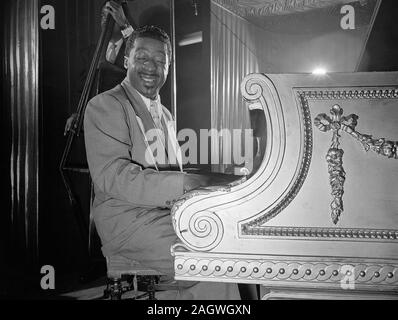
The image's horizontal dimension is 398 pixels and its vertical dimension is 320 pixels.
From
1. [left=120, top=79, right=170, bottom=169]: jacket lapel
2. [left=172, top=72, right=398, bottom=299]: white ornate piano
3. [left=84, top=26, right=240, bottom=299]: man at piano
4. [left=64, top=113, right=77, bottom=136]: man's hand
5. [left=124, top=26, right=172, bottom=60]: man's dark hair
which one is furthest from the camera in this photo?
[left=64, top=113, right=77, bottom=136]: man's hand

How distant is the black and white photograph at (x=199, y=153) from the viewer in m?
0.67

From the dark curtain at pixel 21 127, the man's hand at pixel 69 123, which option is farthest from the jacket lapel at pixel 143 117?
the dark curtain at pixel 21 127

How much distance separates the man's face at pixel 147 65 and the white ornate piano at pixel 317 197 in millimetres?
653

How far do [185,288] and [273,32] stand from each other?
3.55 feet

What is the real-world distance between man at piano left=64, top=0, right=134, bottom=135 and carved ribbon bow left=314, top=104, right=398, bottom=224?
90 cm

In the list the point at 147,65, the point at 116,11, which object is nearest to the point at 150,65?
the point at 147,65

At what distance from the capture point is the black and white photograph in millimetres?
665

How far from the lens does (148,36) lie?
1.29m

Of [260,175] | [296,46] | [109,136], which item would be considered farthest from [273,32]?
[260,175]

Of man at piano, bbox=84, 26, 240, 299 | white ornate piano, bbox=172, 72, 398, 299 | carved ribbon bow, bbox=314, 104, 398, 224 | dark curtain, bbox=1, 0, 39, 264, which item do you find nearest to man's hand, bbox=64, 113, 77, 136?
dark curtain, bbox=1, 0, 39, 264

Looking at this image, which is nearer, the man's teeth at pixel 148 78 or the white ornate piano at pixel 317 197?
the white ornate piano at pixel 317 197

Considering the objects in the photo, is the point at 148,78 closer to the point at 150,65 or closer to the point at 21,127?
the point at 150,65

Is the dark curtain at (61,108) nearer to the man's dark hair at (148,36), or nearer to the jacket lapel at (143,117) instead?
the man's dark hair at (148,36)

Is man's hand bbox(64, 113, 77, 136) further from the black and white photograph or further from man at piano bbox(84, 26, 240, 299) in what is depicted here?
man at piano bbox(84, 26, 240, 299)
